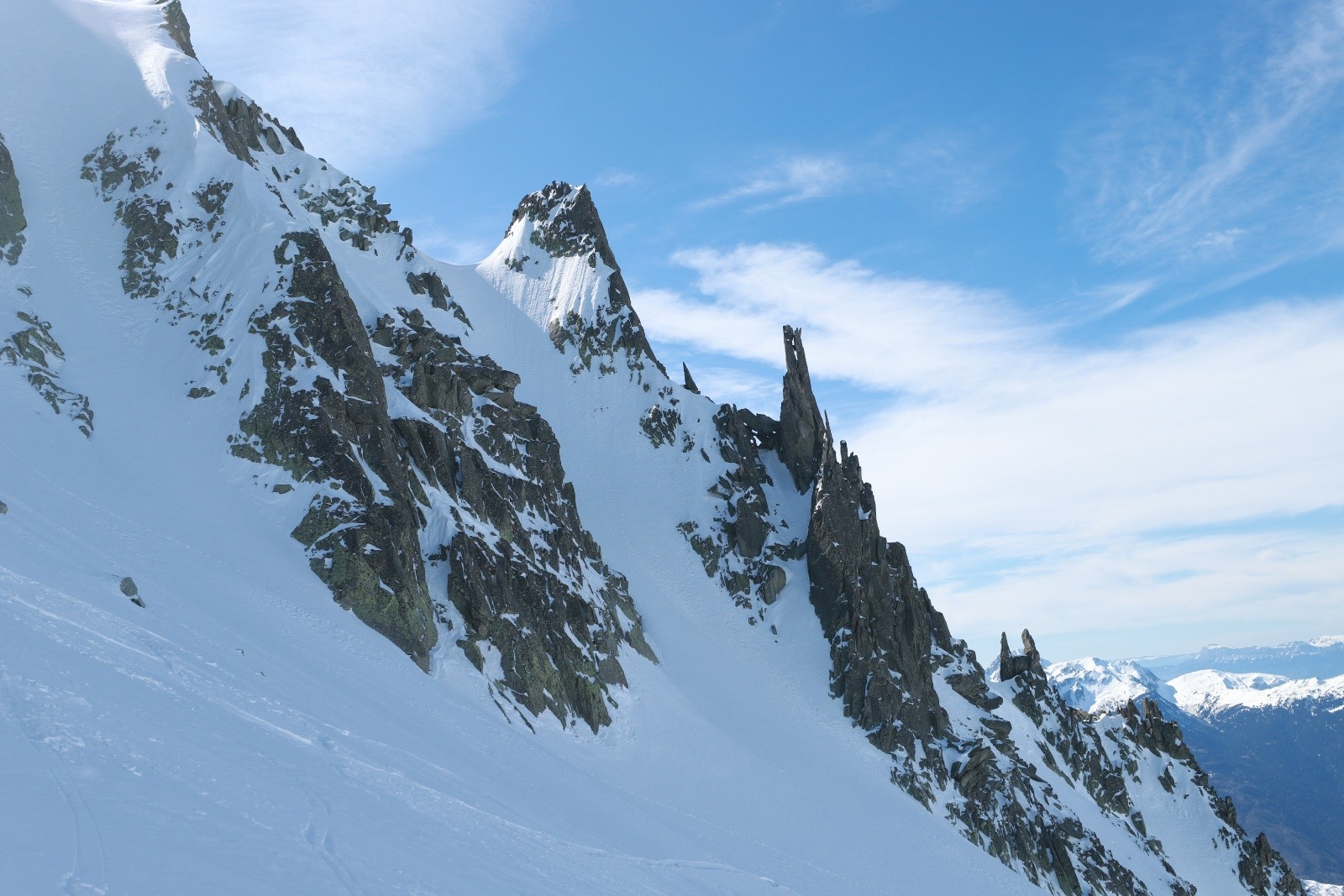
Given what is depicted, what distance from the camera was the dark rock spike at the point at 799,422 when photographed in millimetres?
98188

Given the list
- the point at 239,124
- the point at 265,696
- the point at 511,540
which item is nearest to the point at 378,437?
the point at 511,540

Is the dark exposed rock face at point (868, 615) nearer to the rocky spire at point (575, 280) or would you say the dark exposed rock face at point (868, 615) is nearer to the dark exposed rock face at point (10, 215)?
the rocky spire at point (575, 280)

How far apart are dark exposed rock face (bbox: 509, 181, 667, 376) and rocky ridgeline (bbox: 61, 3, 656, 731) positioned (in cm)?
2566

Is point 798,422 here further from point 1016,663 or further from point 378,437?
point 378,437

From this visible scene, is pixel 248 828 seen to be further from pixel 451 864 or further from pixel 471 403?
pixel 471 403

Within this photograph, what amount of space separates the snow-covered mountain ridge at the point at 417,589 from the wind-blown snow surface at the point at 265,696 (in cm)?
18

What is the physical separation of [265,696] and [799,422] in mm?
77177

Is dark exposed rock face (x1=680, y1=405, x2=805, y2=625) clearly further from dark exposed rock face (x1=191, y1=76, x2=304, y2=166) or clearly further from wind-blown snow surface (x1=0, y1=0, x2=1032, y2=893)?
dark exposed rock face (x1=191, y1=76, x2=304, y2=166)

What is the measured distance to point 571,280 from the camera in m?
108

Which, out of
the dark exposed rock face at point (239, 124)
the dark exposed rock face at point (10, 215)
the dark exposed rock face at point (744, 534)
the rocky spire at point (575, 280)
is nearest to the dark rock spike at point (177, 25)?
the dark exposed rock face at point (239, 124)

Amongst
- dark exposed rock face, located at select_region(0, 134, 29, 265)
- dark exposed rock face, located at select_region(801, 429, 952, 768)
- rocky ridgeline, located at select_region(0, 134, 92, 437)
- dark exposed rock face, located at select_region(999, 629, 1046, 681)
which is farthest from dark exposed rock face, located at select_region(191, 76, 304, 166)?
dark exposed rock face, located at select_region(999, 629, 1046, 681)

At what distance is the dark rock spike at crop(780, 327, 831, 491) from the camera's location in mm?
98188

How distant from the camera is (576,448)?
306 feet

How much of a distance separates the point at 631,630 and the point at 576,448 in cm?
2701
